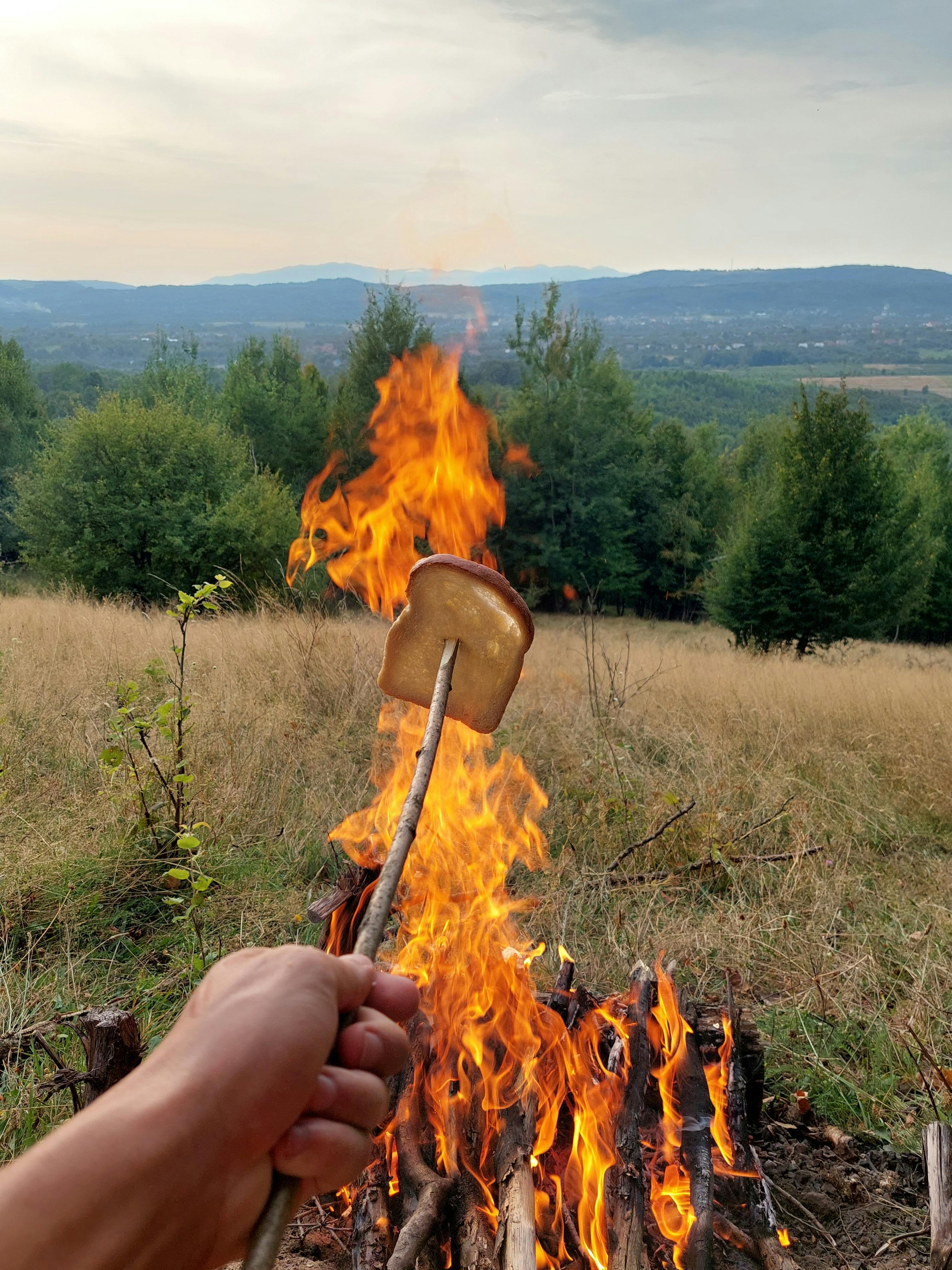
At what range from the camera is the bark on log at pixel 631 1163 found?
6.43ft

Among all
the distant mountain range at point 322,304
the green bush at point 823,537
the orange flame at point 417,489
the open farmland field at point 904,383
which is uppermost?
the distant mountain range at point 322,304

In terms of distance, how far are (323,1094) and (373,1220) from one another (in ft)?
4.75

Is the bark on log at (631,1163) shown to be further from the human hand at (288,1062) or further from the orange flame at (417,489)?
the orange flame at (417,489)

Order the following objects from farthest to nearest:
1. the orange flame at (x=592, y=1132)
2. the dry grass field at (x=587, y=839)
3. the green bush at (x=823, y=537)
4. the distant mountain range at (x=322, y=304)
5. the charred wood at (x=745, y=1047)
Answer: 1. the distant mountain range at (x=322, y=304)
2. the green bush at (x=823, y=537)
3. the dry grass field at (x=587, y=839)
4. the charred wood at (x=745, y=1047)
5. the orange flame at (x=592, y=1132)

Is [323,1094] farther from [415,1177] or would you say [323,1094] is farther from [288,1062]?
[415,1177]

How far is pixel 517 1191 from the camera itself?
2.05 meters

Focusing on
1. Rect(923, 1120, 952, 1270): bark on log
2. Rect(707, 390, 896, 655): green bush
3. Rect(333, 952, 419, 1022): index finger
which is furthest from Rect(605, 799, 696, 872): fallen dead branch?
Rect(707, 390, 896, 655): green bush

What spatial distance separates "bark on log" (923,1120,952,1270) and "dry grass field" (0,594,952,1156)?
0.58m

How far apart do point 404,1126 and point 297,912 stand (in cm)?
175

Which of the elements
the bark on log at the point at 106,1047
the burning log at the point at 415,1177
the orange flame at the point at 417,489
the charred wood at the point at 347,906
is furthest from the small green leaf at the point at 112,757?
the burning log at the point at 415,1177

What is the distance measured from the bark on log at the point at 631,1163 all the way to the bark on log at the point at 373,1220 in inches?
22.7

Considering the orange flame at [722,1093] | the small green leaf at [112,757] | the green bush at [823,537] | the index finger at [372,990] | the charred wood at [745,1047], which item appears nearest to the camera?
the index finger at [372,990]

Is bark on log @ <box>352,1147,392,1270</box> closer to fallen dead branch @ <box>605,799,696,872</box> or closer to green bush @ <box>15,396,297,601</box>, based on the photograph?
fallen dead branch @ <box>605,799,696,872</box>

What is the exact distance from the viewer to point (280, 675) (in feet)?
23.0
